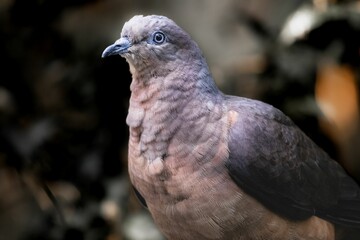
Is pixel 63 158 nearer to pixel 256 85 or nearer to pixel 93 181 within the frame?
pixel 93 181

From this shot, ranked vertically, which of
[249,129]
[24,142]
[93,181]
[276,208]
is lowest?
[93,181]

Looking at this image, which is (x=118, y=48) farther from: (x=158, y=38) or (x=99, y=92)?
(x=99, y=92)

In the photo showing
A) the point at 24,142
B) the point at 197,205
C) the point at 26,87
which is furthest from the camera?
the point at 26,87

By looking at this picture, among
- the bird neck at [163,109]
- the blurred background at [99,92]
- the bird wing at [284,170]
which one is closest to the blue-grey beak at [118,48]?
the bird neck at [163,109]

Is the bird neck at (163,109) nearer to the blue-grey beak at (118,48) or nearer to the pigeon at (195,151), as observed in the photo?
the pigeon at (195,151)

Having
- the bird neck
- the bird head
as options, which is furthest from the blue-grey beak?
the bird neck

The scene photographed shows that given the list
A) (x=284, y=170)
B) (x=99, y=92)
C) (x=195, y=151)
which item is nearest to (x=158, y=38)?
(x=195, y=151)

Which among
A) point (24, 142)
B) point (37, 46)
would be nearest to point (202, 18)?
point (37, 46)
